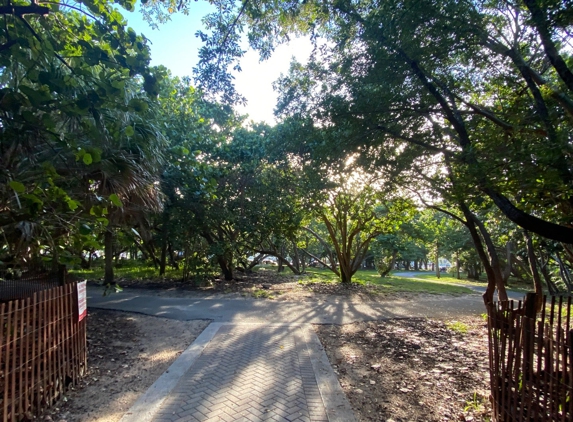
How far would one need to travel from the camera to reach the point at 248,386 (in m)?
4.55

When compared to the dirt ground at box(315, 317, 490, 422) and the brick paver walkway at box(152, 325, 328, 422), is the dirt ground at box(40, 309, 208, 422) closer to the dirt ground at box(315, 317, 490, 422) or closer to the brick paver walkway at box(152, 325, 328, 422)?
the brick paver walkway at box(152, 325, 328, 422)

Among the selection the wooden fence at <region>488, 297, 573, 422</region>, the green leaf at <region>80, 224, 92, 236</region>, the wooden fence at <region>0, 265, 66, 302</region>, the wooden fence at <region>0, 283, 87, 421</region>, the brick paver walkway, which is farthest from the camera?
the wooden fence at <region>0, 265, 66, 302</region>

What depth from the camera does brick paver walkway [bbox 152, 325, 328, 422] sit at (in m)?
3.81

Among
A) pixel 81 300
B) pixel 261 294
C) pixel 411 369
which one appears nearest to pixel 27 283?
pixel 81 300

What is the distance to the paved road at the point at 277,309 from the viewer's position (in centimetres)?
920

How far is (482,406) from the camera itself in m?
4.16

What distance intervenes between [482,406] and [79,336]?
5387 mm

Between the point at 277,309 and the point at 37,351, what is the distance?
7.16 m

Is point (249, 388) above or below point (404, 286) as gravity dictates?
above

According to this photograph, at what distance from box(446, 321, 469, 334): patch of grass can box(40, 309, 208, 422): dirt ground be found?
605 cm

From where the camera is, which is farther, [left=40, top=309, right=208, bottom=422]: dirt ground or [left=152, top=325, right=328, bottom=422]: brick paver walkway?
[left=40, top=309, right=208, bottom=422]: dirt ground

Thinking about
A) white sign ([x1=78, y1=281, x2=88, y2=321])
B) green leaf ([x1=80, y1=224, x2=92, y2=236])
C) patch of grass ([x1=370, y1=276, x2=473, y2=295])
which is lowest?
patch of grass ([x1=370, y1=276, x2=473, y2=295])

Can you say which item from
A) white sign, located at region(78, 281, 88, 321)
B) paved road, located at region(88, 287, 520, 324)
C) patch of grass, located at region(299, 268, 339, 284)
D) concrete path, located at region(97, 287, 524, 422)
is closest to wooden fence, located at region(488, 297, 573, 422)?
concrete path, located at region(97, 287, 524, 422)

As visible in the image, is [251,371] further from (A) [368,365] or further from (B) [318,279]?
(B) [318,279]
